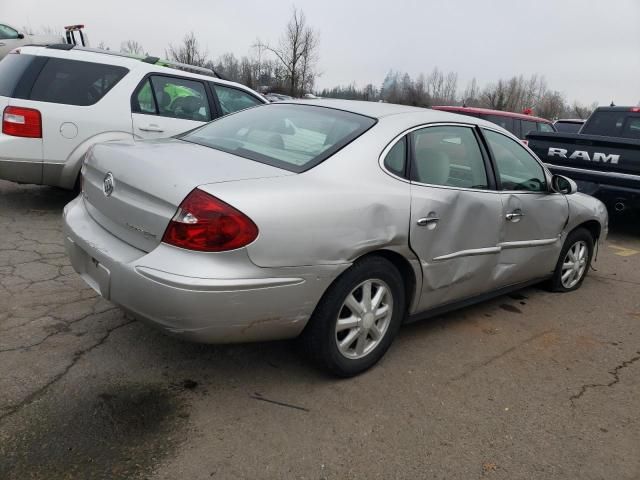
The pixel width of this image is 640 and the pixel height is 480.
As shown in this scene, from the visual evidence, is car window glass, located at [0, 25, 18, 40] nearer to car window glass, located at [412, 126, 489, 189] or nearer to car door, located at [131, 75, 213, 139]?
car door, located at [131, 75, 213, 139]

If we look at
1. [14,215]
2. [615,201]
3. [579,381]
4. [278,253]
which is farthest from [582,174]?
[14,215]

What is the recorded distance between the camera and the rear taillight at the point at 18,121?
504 cm

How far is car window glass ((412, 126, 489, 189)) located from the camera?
318 centimetres

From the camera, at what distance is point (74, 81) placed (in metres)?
5.32

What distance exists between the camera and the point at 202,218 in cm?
234

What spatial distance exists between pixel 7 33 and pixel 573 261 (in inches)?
616

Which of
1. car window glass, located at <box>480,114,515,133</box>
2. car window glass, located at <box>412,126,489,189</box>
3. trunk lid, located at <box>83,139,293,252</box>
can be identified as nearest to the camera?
trunk lid, located at <box>83,139,293,252</box>

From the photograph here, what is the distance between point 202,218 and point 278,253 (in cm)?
37

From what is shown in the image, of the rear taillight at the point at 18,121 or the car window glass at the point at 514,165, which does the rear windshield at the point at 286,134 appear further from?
the rear taillight at the point at 18,121

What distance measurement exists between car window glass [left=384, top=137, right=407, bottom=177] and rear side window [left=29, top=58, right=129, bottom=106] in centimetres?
368

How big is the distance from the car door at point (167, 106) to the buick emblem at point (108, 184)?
3.04 meters

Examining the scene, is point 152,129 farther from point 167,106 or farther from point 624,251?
point 624,251

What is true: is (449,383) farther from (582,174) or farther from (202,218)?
(582,174)

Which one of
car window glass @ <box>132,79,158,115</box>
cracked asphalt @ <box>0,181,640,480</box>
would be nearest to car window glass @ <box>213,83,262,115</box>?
car window glass @ <box>132,79,158,115</box>
